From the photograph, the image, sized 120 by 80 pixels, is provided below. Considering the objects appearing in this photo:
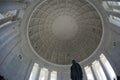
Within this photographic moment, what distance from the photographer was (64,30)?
1007 inches

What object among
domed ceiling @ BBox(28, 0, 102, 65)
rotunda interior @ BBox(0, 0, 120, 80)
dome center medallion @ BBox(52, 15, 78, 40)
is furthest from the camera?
dome center medallion @ BBox(52, 15, 78, 40)

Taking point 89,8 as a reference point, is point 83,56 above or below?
below

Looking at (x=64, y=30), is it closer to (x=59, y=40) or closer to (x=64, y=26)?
(x=64, y=26)

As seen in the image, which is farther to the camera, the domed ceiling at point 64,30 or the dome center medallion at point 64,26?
the dome center medallion at point 64,26

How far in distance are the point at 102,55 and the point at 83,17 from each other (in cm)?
411

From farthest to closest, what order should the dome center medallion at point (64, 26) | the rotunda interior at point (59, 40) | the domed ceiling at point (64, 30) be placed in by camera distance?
the dome center medallion at point (64, 26), the domed ceiling at point (64, 30), the rotunda interior at point (59, 40)

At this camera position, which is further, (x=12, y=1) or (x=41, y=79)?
(x=41, y=79)

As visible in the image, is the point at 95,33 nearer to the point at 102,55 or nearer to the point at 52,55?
the point at 102,55

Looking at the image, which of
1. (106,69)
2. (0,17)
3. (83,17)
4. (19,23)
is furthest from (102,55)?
(0,17)

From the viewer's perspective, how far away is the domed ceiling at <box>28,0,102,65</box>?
80.0 feet

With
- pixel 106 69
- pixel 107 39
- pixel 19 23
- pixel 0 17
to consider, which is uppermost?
pixel 0 17

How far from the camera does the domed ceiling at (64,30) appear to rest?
24.4m

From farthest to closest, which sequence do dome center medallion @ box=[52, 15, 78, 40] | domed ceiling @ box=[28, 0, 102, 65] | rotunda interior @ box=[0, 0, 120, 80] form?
dome center medallion @ box=[52, 15, 78, 40]
domed ceiling @ box=[28, 0, 102, 65]
rotunda interior @ box=[0, 0, 120, 80]

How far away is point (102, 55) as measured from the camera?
25.1 m
